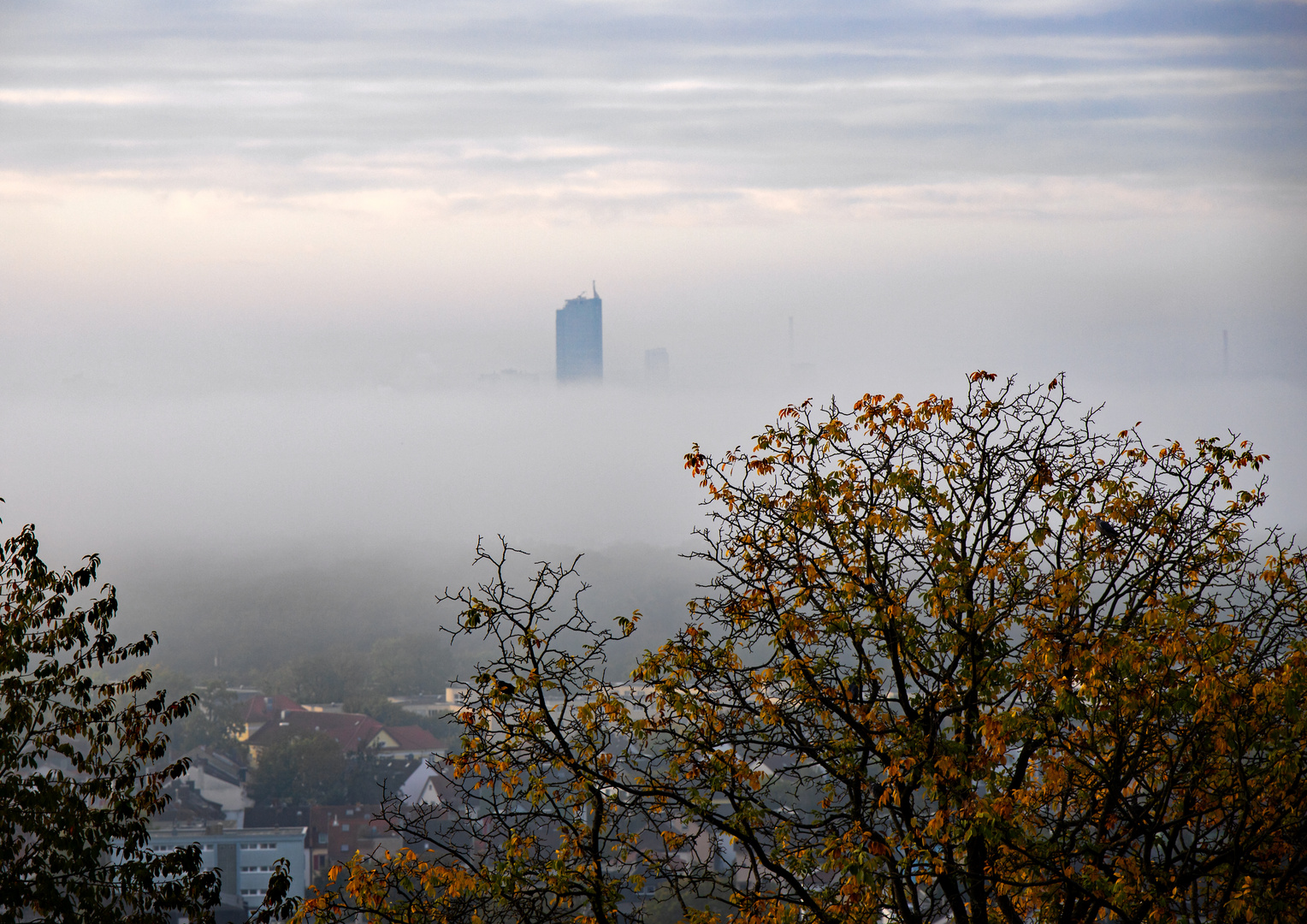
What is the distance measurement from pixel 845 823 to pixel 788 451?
115 inches

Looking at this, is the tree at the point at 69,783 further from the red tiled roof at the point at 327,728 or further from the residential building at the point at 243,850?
the red tiled roof at the point at 327,728

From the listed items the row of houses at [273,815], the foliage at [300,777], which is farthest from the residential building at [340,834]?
the foliage at [300,777]

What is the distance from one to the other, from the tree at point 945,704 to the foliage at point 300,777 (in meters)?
40.5

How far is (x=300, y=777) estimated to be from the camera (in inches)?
1793

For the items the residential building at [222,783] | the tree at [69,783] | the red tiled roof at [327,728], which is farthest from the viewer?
the red tiled roof at [327,728]

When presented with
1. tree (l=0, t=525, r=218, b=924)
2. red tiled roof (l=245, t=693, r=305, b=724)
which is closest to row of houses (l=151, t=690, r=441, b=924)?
red tiled roof (l=245, t=693, r=305, b=724)

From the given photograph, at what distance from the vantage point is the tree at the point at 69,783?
345 inches

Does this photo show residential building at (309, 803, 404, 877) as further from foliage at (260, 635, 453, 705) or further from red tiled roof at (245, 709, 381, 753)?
foliage at (260, 635, 453, 705)

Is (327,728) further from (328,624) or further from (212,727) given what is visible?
(328,624)

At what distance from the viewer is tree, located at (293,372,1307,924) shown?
7.03 meters

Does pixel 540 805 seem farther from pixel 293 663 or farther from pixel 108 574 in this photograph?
pixel 108 574

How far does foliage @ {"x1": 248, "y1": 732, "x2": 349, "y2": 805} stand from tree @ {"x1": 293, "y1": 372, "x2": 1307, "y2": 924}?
133 ft

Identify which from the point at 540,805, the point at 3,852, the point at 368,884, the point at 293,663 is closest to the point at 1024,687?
the point at 540,805

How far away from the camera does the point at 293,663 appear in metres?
77.9
